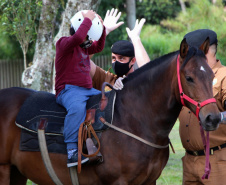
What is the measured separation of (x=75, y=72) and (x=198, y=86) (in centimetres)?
134

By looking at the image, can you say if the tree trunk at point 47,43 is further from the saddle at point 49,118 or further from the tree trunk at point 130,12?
the tree trunk at point 130,12

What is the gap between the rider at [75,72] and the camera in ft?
12.8

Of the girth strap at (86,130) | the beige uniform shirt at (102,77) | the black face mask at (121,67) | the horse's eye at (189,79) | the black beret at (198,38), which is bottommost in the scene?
the girth strap at (86,130)

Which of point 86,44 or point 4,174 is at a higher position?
point 86,44

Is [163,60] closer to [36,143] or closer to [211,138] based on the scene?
[211,138]

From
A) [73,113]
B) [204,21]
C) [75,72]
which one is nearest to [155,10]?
[204,21]

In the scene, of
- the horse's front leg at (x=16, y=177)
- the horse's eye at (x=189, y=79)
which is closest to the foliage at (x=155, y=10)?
the horse's front leg at (x=16, y=177)

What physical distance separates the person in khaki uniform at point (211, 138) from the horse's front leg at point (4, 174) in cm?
193

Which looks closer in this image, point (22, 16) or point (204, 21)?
point (22, 16)

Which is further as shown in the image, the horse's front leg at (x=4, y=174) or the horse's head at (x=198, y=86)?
the horse's front leg at (x=4, y=174)

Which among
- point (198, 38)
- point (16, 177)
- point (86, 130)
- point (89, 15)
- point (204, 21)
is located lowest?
point (16, 177)

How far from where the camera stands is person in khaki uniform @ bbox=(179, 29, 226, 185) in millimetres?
3973

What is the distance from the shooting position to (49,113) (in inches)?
164

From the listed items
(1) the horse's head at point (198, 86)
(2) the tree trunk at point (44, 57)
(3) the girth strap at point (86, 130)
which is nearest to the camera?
(1) the horse's head at point (198, 86)
